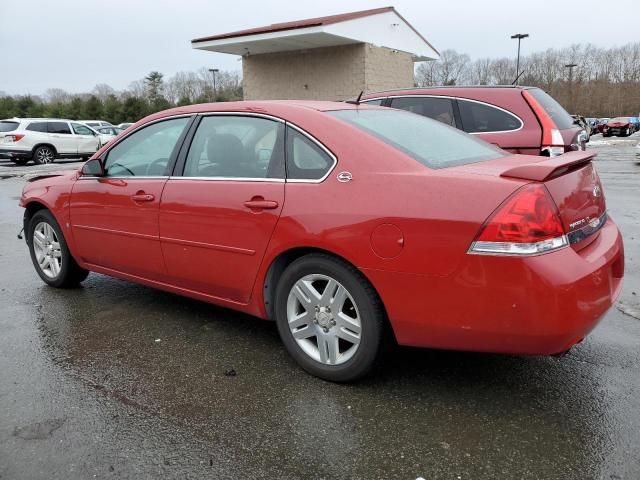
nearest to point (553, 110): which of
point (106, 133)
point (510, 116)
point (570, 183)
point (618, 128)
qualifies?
point (510, 116)

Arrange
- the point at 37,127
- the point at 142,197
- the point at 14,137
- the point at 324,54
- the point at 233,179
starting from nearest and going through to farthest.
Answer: the point at 233,179 → the point at 142,197 → the point at 324,54 → the point at 14,137 → the point at 37,127

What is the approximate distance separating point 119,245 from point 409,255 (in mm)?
2409

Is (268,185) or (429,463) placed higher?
(268,185)

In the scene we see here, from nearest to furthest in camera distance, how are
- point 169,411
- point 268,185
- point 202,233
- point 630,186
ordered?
point 169,411
point 268,185
point 202,233
point 630,186

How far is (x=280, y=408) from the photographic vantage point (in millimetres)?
2820

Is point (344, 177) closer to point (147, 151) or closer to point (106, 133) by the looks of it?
point (147, 151)

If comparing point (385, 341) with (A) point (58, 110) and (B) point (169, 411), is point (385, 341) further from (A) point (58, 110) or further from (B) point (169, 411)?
(A) point (58, 110)

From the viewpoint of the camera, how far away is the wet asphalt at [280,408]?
93.1 inches

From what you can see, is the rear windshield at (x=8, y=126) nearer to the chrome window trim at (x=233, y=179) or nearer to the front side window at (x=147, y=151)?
the front side window at (x=147, y=151)

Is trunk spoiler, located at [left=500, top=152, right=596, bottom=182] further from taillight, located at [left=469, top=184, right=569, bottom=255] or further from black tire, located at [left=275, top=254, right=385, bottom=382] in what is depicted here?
black tire, located at [left=275, top=254, right=385, bottom=382]

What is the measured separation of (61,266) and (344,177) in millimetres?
3059

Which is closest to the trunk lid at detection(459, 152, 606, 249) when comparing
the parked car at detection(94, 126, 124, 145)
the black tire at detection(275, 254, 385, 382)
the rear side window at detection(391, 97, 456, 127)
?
the black tire at detection(275, 254, 385, 382)

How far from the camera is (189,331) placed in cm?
388

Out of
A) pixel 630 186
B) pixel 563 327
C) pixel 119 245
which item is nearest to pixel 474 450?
pixel 563 327
